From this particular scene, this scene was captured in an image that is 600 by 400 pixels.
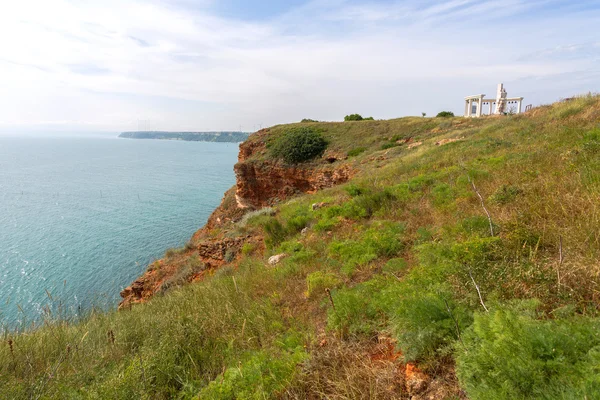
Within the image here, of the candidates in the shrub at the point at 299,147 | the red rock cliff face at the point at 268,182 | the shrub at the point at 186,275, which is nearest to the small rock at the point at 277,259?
the shrub at the point at 186,275

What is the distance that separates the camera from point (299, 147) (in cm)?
2569

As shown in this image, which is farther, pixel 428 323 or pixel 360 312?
pixel 360 312

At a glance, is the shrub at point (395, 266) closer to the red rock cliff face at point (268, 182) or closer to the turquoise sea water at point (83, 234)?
the turquoise sea water at point (83, 234)

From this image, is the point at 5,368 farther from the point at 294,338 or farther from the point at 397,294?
the point at 397,294

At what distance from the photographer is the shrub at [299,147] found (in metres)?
25.3

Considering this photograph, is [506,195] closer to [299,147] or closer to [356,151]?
[356,151]

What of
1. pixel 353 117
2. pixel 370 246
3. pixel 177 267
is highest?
pixel 353 117

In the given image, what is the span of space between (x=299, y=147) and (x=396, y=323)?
77.5 feet

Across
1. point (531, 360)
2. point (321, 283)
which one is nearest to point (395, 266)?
point (321, 283)

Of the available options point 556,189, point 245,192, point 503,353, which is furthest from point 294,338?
point 245,192

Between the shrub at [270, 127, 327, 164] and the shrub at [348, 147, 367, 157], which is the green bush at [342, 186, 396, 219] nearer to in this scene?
the shrub at [348, 147, 367, 157]

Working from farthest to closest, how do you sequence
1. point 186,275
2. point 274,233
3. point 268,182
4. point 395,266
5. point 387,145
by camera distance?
1. point 268,182
2. point 387,145
3. point 186,275
4. point 274,233
5. point 395,266

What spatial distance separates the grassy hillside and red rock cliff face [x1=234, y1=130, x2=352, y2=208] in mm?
17744

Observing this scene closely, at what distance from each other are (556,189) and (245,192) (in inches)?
934
